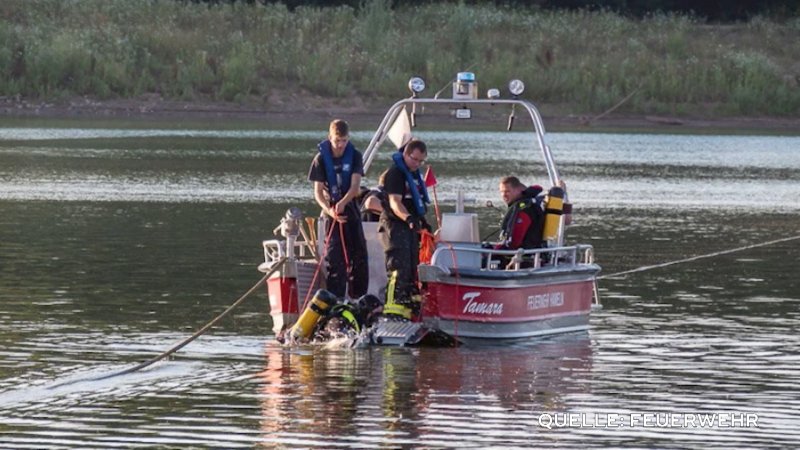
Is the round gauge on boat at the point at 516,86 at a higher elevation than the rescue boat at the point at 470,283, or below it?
higher

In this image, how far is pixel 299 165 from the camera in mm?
34156

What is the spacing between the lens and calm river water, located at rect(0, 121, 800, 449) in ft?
34.5

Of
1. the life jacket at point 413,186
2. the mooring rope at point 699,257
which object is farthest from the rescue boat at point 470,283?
the mooring rope at point 699,257

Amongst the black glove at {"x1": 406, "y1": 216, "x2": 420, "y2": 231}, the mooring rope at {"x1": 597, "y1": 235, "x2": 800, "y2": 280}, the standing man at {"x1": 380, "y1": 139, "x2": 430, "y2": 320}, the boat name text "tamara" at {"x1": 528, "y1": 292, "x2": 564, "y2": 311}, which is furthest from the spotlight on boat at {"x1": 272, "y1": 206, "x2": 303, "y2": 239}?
the mooring rope at {"x1": 597, "y1": 235, "x2": 800, "y2": 280}

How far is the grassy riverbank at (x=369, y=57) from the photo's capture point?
50062 mm

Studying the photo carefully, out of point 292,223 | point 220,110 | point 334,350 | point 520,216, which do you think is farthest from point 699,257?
point 220,110

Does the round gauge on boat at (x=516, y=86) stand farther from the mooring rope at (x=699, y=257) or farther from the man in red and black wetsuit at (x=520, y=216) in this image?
the mooring rope at (x=699, y=257)

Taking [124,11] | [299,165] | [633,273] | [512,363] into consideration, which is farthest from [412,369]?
[124,11]

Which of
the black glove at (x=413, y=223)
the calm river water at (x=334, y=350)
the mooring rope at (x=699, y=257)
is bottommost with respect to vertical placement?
the mooring rope at (x=699, y=257)

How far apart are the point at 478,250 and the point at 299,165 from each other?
842 inches

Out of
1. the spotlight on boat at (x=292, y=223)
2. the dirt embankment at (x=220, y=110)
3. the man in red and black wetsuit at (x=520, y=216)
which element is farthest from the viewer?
the dirt embankment at (x=220, y=110)

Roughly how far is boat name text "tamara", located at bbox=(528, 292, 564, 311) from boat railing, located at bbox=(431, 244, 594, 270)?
237mm

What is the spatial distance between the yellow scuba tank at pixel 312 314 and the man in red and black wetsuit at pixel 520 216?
5.22 ft

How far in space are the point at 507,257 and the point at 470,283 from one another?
0.92 meters
